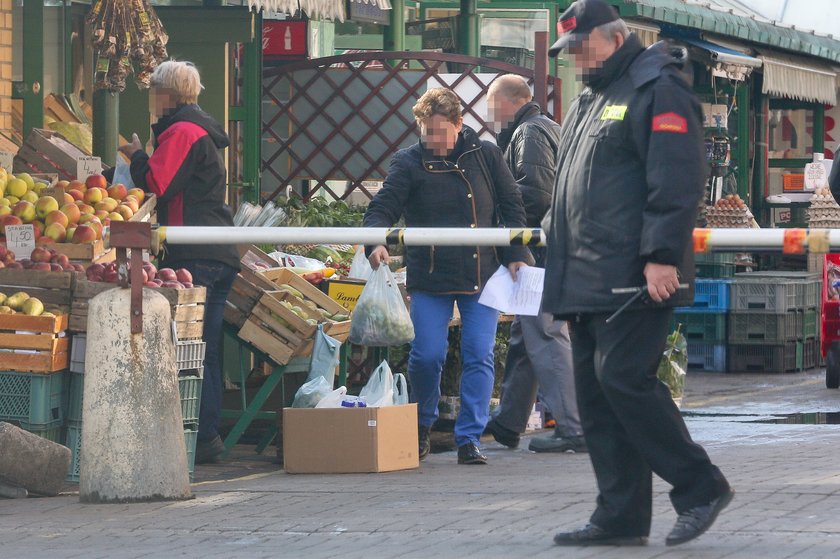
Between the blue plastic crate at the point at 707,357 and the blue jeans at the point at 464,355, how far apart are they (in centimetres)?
692

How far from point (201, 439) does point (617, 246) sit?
398 centimetres

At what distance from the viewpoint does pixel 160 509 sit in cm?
714

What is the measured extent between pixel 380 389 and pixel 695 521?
334cm

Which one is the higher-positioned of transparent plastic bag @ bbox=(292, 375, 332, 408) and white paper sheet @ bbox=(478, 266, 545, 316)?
white paper sheet @ bbox=(478, 266, 545, 316)

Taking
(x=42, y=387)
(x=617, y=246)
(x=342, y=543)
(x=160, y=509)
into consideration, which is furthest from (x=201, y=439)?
(x=617, y=246)

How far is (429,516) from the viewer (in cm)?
679

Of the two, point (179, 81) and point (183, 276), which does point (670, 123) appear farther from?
point (179, 81)

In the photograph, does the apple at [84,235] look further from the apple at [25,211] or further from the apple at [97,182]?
the apple at [97,182]

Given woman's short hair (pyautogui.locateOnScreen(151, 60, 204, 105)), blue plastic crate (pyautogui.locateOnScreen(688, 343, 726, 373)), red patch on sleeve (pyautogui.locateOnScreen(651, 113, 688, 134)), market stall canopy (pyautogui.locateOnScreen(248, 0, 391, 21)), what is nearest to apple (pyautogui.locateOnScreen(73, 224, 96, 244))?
woman's short hair (pyautogui.locateOnScreen(151, 60, 204, 105))

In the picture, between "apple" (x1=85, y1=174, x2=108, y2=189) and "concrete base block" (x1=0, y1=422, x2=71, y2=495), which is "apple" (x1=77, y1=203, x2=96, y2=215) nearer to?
"apple" (x1=85, y1=174, x2=108, y2=189)

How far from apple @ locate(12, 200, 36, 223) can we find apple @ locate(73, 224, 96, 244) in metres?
0.36

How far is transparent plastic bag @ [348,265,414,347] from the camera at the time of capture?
29.1ft

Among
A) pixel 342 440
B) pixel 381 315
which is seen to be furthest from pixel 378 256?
pixel 342 440

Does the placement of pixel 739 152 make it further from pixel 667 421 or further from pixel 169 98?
pixel 667 421
